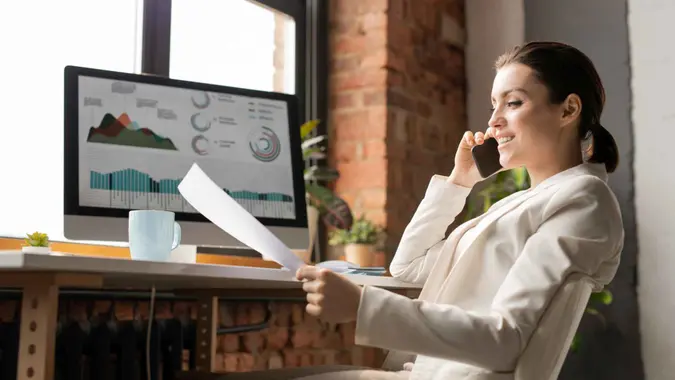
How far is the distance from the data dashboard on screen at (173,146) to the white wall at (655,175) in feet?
4.65

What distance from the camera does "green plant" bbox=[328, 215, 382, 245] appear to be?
8.54ft

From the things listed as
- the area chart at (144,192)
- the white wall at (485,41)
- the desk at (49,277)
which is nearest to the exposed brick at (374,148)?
the white wall at (485,41)

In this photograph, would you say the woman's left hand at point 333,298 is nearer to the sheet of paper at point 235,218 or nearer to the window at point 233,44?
the sheet of paper at point 235,218

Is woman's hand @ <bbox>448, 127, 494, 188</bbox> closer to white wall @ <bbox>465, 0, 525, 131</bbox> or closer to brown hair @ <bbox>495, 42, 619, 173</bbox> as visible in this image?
brown hair @ <bbox>495, 42, 619, 173</bbox>

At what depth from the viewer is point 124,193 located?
167 cm

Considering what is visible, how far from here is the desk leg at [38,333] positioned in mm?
1112

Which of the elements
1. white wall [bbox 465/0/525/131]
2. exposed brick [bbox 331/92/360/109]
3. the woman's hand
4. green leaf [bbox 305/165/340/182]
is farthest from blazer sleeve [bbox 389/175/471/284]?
white wall [bbox 465/0/525/131]

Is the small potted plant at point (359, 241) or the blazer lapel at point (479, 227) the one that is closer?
the blazer lapel at point (479, 227)

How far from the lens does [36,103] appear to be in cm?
208

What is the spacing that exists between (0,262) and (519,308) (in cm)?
71

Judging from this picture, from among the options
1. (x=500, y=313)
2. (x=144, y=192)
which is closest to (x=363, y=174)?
(x=144, y=192)

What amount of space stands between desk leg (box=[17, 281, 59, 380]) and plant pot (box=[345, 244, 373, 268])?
1533 millimetres

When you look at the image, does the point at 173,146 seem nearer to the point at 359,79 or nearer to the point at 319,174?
the point at 319,174

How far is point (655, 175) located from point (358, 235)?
105cm
